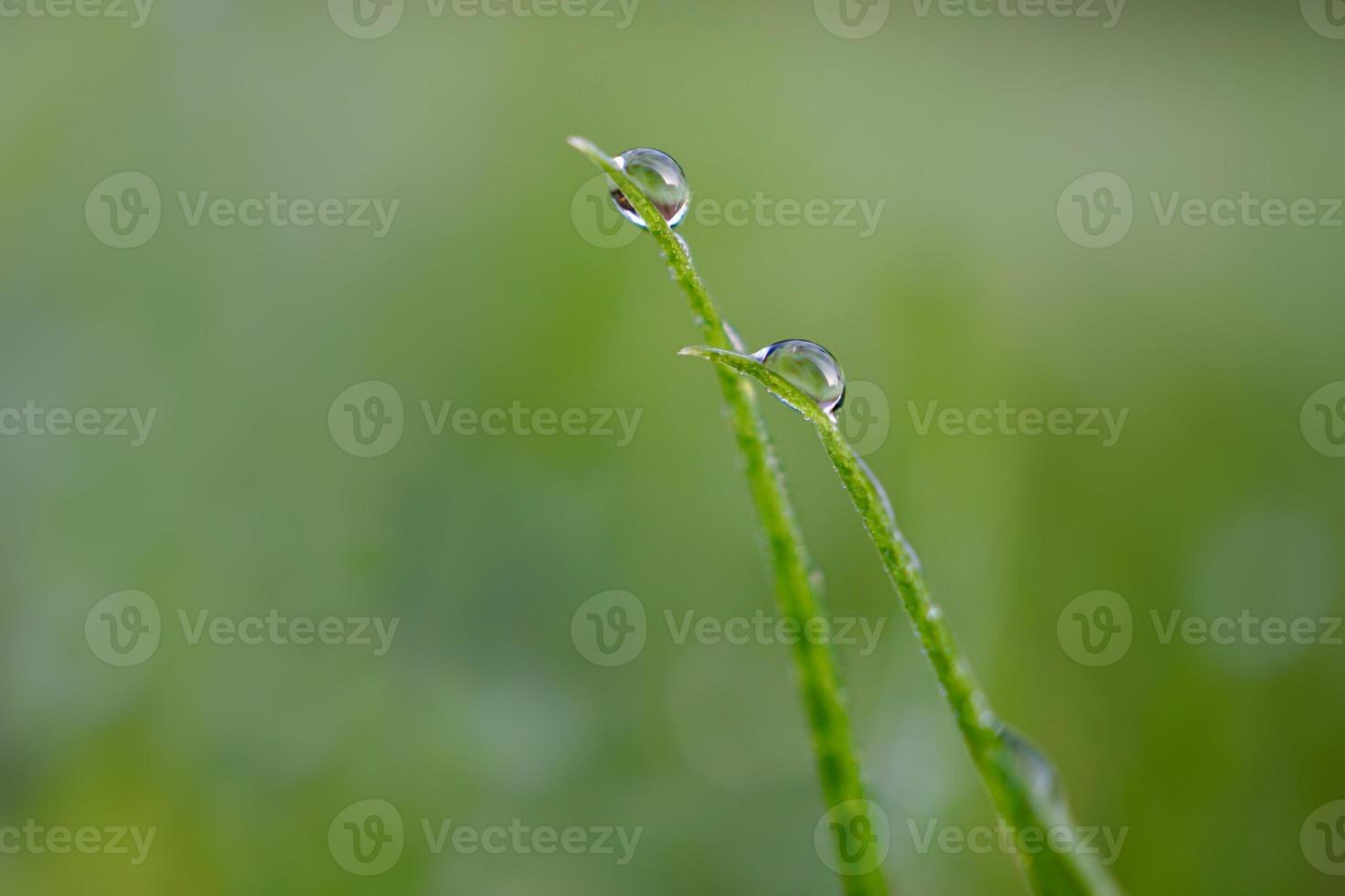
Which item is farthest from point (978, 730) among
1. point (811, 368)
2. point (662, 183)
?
point (662, 183)

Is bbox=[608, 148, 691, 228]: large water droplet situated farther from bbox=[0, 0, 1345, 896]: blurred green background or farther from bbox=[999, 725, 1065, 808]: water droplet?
bbox=[0, 0, 1345, 896]: blurred green background

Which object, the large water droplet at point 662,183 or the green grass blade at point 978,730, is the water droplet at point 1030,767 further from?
the large water droplet at point 662,183

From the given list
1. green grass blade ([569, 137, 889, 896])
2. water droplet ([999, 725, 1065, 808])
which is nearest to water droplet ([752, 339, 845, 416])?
green grass blade ([569, 137, 889, 896])

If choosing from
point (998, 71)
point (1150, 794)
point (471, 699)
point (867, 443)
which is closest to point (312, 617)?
point (471, 699)

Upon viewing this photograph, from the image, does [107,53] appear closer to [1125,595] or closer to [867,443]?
[867,443]

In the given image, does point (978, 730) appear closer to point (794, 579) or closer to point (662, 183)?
point (794, 579)

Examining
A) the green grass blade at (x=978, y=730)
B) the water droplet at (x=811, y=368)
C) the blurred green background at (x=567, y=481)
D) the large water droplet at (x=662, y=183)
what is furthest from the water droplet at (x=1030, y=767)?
the blurred green background at (x=567, y=481)
